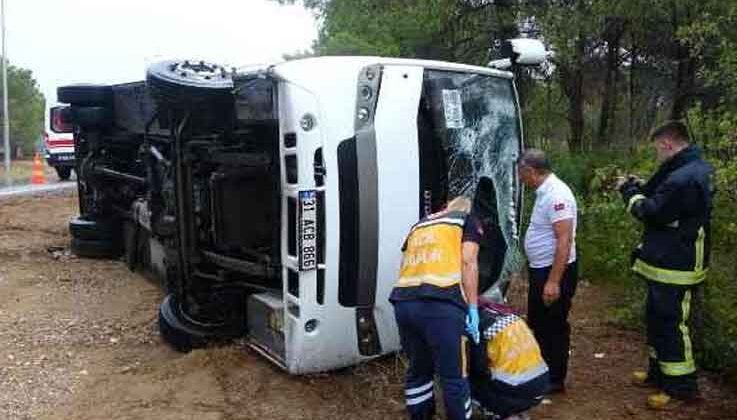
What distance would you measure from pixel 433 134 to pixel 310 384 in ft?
5.50

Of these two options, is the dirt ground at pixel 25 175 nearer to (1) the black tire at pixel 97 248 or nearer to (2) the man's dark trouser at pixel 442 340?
(1) the black tire at pixel 97 248

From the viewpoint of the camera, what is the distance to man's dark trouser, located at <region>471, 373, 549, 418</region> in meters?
4.03

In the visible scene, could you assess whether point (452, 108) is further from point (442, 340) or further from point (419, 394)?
point (419, 394)

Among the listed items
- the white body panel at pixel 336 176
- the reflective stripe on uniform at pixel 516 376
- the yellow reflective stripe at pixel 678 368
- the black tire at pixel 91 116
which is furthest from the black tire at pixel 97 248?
the yellow reflective stripe at pixel 678 368

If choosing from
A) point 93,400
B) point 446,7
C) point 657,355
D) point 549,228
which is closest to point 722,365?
point 657,355

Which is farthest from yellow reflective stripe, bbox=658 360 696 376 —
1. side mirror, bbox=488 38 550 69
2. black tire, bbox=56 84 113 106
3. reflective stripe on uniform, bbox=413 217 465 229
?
black tire, bbox=56 84 113 106

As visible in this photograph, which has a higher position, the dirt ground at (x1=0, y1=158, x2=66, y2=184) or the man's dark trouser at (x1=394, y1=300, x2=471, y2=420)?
the man's dark trouser at (x1=394, y1=300, x2=471, y2=420)

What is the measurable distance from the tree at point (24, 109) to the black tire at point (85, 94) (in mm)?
45347

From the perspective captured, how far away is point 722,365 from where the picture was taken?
16.5 ft

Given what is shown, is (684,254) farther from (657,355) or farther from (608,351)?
(608,351)

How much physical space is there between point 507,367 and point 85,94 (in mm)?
5325

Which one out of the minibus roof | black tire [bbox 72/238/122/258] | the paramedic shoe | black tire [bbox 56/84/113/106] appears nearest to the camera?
the minibus roof

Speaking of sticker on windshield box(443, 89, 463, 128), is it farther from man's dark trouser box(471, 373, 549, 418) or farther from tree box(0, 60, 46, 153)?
tree box(0, 60, 46, 153)

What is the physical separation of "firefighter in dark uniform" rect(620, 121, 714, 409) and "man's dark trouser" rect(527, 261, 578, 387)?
1.56 feet
